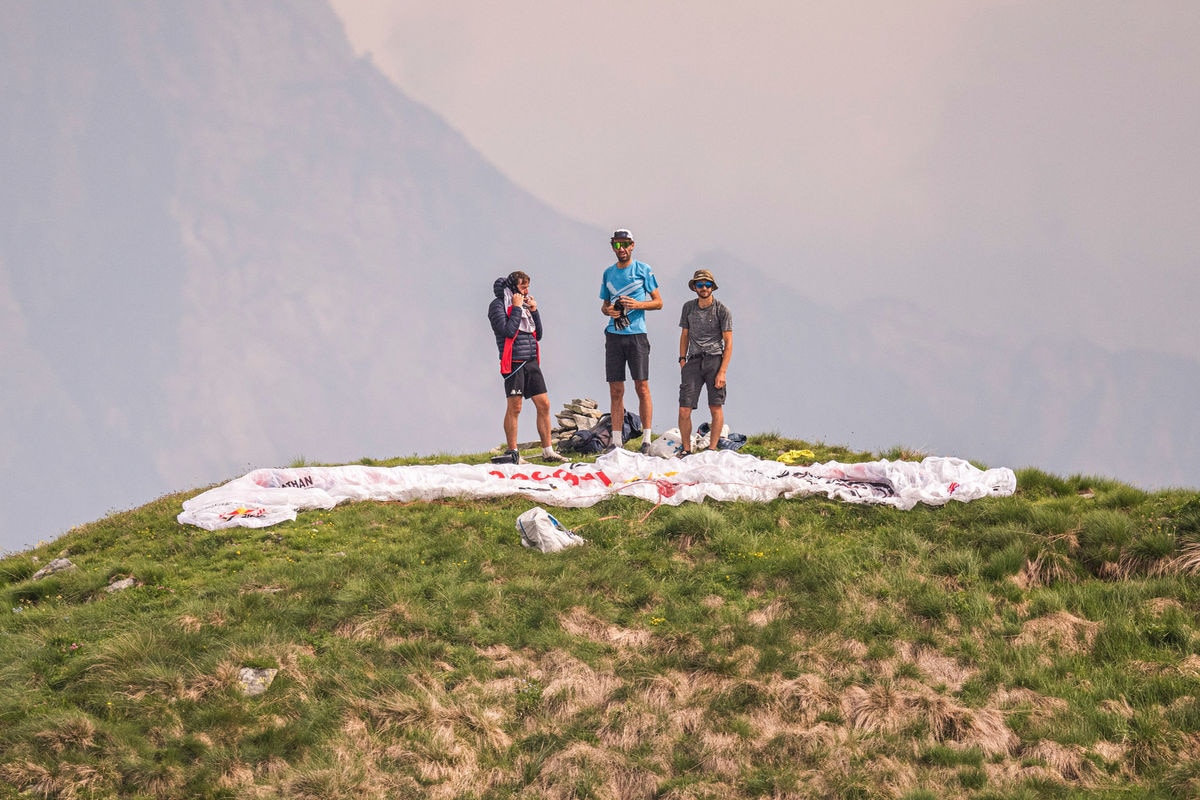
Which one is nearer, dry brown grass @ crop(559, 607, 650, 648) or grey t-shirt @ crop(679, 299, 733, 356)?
dry brown grass @ crop(559, 607, 650, 648)

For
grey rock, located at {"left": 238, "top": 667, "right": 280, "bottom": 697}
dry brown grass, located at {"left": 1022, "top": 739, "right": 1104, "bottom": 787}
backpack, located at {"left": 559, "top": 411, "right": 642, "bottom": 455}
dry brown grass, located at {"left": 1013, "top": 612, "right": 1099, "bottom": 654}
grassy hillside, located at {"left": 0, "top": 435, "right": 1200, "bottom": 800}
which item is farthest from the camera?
backpack, located at {"left": 559, "top": 411, "right": 642, "bottom": 455}

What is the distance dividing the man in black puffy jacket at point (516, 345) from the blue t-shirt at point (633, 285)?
1.37 metres

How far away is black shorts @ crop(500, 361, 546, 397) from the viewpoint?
14.4 m

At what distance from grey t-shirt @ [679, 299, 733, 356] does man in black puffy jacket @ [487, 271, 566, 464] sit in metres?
2.66

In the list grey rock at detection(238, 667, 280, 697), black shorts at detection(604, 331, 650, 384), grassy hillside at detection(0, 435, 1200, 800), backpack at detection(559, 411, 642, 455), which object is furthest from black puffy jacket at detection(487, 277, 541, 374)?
grey rock at detection(238, 667, 280, 697)

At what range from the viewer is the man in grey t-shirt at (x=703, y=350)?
1400cm

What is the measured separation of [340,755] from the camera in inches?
263

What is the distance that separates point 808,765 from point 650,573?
3.21m

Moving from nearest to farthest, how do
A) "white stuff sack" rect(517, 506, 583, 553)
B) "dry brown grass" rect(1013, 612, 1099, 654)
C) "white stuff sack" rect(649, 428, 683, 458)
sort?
"dry brown grass" rect(1013, 612, 1099, 654) → "white stuff sack" rect(517, 506, 583, 553) → "white stuff sack" rect(649, 428, 683, 458)

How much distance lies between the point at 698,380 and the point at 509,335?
322 centimetres

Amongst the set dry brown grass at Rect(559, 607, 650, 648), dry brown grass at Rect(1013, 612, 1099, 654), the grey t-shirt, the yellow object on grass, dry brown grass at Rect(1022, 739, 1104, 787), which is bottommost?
dry brown grass at Rect(1022, 739, 1104, 787)

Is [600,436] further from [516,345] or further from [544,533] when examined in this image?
[544,533]

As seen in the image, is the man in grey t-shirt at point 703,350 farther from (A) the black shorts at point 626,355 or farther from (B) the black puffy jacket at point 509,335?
(B) the black puffy jacket at point 509,335

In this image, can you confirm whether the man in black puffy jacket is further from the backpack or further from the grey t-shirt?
the grey t-shirt
